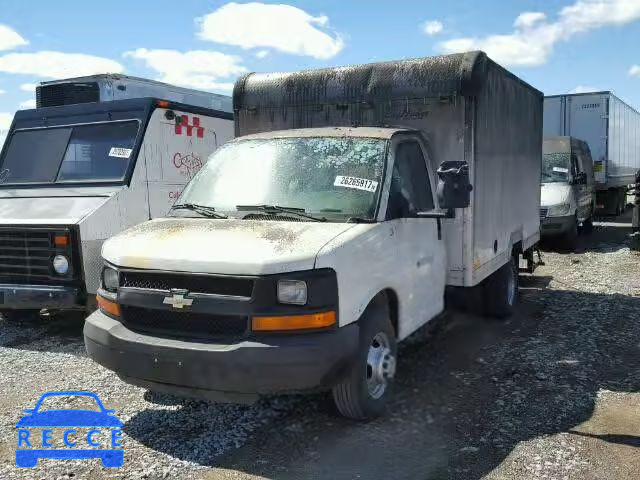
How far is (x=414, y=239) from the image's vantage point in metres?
4.85

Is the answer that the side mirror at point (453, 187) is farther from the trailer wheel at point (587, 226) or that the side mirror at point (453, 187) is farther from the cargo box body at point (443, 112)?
the trailer wheel at point (587, 226)

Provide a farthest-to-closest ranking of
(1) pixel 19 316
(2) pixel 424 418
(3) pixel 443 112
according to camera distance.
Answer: (1) pixel 19 316 → (3) pixel 443 112 → (2) pixel 424 418

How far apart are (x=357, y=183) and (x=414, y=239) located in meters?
0.70

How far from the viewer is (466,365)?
566cm

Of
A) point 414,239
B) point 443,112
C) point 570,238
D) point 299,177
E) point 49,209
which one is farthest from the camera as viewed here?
point 570,238

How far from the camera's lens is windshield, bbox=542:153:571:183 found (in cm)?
1313

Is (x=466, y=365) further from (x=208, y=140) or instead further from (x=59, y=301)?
(x=208, y=140)

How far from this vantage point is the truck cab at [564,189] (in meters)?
12.4

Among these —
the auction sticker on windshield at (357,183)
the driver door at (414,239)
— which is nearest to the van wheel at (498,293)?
the driver door at (414,239)

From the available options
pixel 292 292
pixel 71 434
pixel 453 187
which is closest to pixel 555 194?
pixel 453 187

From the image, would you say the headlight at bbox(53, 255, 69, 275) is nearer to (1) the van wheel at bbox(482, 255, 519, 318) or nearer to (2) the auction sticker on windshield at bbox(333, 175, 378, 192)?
(2) the auction sticker on windshield at bbox(333, 175, 378, 192)

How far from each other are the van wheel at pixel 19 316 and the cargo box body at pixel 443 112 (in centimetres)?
352

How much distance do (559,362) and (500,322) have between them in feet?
5.31

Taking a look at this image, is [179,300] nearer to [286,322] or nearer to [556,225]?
[286,322]
